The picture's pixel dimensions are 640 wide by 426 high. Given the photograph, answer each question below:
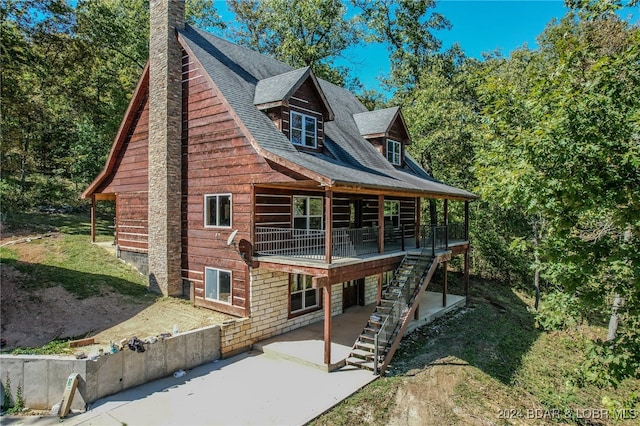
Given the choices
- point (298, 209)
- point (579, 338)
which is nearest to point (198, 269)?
point (298, 209)

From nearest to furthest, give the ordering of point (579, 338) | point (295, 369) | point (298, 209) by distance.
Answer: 1. point (295, 369)
2. point (298, 209)
3. point (579, 338)

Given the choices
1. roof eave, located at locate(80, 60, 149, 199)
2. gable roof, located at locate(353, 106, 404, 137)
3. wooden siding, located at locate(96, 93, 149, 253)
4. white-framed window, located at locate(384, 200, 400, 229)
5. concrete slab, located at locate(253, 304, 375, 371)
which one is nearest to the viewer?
concrete slab, located at locate(253, 304, 375, 371)

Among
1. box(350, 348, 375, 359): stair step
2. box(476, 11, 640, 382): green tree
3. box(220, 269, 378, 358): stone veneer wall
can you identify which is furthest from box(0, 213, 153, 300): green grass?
box(476, 11, 640, 382): green tree

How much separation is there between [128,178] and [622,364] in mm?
18199

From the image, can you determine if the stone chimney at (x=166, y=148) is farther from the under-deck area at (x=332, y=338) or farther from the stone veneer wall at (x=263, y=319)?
the under-deck area at (x=332, y=338)

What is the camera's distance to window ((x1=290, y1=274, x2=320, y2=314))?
45.3 feet

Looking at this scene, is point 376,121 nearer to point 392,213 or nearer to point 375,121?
point 375,121

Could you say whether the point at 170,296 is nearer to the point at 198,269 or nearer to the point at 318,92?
the point at 198,269

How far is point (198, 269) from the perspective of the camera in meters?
14.0

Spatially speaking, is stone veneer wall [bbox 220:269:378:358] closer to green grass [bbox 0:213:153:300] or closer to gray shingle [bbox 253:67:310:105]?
green grass [bbox 0:213:153:300]

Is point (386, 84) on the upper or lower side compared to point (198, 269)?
upper

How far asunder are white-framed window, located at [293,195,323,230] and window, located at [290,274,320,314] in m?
1.95

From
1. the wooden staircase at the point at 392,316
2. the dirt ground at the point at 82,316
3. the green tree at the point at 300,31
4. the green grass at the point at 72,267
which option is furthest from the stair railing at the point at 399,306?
the green tree at the point at 300,31

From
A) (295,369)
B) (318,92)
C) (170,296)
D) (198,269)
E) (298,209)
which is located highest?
(318,92)
